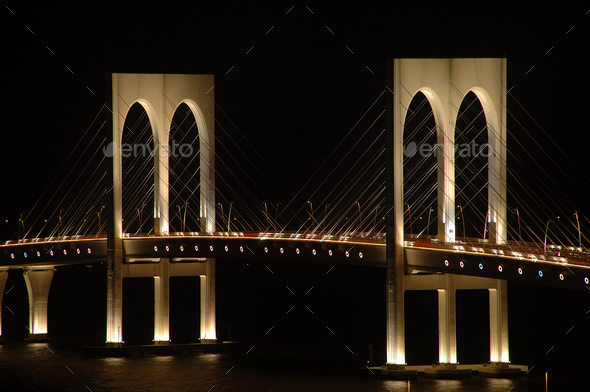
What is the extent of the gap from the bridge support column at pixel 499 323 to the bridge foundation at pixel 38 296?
20.8 meters

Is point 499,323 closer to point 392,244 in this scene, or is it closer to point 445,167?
point 392,244

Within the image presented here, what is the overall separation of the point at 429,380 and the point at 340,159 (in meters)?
32.4

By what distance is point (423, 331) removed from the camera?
56500 mm

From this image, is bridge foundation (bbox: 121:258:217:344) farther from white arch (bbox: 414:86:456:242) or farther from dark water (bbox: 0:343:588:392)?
white arch (bbox: 414:86:456:242)

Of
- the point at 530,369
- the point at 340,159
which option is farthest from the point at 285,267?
the point at 530,369

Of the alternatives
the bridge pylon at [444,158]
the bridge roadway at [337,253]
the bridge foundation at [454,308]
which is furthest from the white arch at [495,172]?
the bridge foundation at [454,308]

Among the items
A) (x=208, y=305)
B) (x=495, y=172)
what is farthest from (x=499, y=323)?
(x=208, y=305)

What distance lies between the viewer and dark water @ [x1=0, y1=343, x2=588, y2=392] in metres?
35.1

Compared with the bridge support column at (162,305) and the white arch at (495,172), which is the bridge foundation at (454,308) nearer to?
the white arch at (495,172)

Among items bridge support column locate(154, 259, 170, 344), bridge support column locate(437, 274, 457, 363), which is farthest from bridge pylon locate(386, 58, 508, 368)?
bridge support column locate(154, 259, 170, 344)

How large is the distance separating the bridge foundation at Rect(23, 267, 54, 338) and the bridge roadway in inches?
55.5

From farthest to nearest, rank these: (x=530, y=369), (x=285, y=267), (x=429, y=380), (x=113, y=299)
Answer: (x=285, y=267) < (x=113, y=299) < (x=530, y=369) < (x=429, y=380)

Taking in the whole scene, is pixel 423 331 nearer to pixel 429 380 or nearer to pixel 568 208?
pixel 568 208

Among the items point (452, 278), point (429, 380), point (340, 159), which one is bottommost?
point (429, 380)
